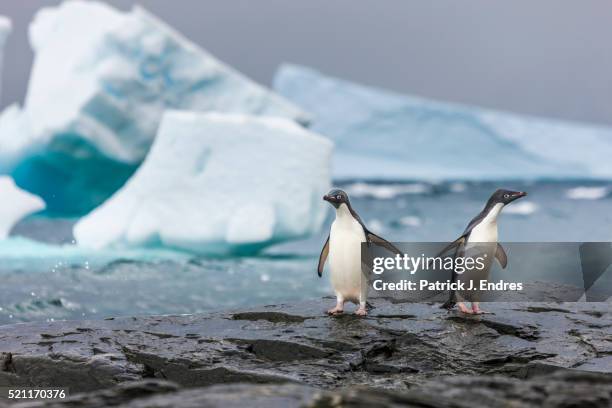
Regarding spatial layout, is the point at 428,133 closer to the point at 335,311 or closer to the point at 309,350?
the point at 335,311

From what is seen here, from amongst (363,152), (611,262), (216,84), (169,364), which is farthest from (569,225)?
(169,364)

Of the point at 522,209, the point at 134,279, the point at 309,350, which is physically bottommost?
the point at 309,350

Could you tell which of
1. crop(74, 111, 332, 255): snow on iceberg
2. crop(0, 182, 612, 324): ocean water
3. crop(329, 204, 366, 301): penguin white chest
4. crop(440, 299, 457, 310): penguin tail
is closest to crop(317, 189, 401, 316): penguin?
crop(329, 204, 366, 301): penguin white chest

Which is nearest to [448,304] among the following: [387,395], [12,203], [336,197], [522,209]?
[336,197]

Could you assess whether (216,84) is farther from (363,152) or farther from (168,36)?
(363,152)

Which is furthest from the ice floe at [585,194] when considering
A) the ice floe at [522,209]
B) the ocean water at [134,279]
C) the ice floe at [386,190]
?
the ocean water at [134,279]

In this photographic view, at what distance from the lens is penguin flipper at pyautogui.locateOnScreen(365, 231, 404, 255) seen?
369 centimetres

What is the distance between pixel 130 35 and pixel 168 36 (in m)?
0.70

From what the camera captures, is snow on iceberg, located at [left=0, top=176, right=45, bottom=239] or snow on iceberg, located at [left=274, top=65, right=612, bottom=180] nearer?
snow on iceberg, located at [left=0, top=176, right=45, bottom=239]

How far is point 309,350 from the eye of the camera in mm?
3242

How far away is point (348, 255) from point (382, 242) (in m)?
0.19

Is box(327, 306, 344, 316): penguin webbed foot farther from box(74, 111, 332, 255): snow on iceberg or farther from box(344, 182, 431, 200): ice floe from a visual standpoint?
box(344, 182, 431, 200): ice floe

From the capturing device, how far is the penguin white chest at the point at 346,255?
3.70 m

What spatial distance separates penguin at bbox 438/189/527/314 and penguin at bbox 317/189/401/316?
13.1 inches
